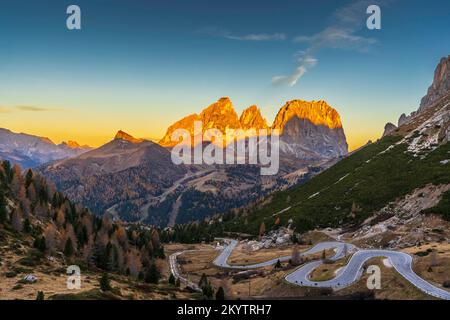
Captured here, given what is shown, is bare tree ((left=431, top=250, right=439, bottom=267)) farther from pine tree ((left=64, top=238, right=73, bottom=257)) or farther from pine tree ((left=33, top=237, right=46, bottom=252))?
pine tree ((left=33, top=237, right=46, bottom=252))

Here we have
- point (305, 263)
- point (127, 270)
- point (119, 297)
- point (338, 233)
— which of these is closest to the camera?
point (119, 297)

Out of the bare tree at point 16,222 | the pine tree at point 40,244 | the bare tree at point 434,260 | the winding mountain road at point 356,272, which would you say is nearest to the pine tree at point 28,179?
the bare tree at point 16,222

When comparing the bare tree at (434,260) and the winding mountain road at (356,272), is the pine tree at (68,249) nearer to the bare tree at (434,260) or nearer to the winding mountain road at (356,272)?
the winding mountain road at (356,272)

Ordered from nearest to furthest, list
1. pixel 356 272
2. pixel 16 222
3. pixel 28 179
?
pixel 356 272, pixel 16 222, pixel 28 179

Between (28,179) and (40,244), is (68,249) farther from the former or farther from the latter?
(28,179)

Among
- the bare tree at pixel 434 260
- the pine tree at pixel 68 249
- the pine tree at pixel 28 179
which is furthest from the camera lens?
the pine tree at pixel 28 179

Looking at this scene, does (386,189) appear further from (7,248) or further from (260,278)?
(7,248)

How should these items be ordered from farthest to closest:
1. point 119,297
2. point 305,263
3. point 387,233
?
point 387,233 < point 305,263 < point 119,297

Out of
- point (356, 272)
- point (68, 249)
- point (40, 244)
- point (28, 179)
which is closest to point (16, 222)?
point (40, 244)

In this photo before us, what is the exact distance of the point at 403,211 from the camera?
164 meters

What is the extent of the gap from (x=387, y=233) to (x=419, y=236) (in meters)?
14.5

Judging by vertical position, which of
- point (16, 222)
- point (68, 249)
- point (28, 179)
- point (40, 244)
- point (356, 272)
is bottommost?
point (356, 272)

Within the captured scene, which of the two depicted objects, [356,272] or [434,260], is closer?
[434,260]
